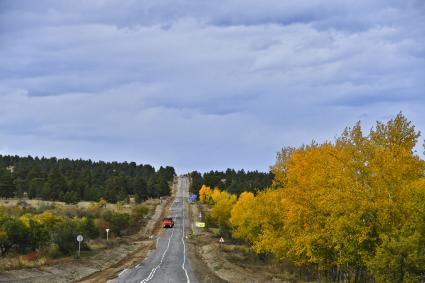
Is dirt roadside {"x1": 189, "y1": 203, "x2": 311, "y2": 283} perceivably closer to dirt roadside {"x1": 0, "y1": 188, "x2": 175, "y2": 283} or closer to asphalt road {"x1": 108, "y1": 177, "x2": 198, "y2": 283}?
asphalt road {"x1": 108, "y1": 177, "x2": 198, "y2": 283}

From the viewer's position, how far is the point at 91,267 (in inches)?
1842

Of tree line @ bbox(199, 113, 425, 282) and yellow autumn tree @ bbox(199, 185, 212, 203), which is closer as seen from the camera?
tree line @ bbox(199, 113, 425, 282)

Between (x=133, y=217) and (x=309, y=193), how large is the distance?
88.8 metres

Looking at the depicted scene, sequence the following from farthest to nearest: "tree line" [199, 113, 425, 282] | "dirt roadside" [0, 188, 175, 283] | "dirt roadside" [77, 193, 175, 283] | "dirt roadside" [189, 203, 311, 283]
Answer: "dirt roadside" [189, 203, 311, 283], "dirt roadside" [77, 193, 175, 283], "dirt roadside" [0, 188, 175, 283], "tree line" [199, 113, 425, 282]

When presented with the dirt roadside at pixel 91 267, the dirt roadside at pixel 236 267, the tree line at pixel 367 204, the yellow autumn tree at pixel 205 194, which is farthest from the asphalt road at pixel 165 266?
the yellow autumn tree at pixel 205 194

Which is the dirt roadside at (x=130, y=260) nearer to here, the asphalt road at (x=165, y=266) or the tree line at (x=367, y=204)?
the asphalt road at (x=165, y=266)

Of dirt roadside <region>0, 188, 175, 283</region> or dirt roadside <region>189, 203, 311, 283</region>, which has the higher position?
dirt roadside <region>0, 188, 175, 283</region>

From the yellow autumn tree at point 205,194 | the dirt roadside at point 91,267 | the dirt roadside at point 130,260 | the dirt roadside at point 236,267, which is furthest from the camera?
the yellow autumn tree at point 205,194

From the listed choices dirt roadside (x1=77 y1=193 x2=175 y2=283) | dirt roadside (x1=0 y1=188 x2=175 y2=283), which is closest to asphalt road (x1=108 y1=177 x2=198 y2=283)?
dirt roadside (x1=77 y1=193 x2=175 y2=283)

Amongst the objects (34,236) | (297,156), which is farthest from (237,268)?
(34,236)

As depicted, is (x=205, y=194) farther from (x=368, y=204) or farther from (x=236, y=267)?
(x=368, y=204)

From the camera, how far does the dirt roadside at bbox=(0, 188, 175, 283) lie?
3566cm

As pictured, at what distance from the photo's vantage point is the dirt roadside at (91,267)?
3566 cm

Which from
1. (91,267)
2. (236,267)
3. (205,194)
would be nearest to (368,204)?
(236,267)
